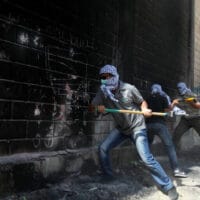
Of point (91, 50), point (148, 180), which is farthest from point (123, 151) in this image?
point (91, 50)

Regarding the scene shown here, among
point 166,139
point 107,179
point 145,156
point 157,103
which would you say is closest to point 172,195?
point 145,156

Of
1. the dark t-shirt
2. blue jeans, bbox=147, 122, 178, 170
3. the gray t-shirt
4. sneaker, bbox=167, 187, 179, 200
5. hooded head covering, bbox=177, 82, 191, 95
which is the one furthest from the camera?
hooded head covering, bbox=177, 82, 191, 95

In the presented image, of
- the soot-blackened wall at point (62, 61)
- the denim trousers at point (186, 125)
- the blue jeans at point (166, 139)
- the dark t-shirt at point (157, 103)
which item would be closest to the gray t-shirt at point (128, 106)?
the soot-blackened wall at point (62, 61)

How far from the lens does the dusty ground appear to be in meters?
4.21

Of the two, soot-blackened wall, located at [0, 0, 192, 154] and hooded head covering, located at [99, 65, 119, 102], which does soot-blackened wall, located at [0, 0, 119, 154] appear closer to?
soot-blackened wall, located at [0, 0, 192, 154]

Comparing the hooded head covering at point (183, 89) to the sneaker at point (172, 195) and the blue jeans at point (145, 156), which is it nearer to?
the blue jeans at point (145, 156)

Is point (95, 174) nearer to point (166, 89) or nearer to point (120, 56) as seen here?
point (120, 56)

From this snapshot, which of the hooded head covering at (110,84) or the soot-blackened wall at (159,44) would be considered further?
the soot-blackened wall at (159,44)

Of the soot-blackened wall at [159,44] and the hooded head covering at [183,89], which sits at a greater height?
the soot-blackened wall at [159,44]

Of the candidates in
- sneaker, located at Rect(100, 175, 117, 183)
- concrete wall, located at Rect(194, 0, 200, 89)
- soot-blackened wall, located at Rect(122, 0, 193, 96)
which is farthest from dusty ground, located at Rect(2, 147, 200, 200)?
concrete wall, located at Rect(194, 0, 200, 89)

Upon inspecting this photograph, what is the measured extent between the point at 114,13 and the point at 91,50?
3.62 ft

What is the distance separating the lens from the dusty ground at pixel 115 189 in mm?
4213

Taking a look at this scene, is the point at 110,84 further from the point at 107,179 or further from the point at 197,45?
the point at 197,45

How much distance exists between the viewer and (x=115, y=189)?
464cm
